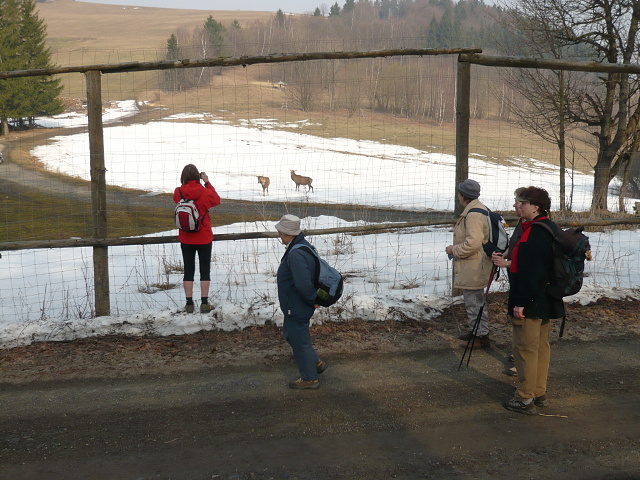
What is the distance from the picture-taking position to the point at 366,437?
171 inches

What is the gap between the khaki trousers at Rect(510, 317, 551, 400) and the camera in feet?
15.9

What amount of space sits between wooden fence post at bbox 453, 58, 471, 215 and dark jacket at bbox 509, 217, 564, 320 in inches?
107

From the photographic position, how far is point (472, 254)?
19.8ft

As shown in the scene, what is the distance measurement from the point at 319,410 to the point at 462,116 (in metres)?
4.35

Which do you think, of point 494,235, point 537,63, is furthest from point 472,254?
point 537,63

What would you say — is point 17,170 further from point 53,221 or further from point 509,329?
point 509,329

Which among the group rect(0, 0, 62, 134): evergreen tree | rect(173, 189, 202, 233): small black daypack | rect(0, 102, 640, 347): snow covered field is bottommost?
rect(0, 102, 640, 347): snow covered field

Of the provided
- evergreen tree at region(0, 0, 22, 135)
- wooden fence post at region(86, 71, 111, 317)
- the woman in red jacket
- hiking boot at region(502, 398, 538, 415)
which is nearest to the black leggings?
the woman in red jacket

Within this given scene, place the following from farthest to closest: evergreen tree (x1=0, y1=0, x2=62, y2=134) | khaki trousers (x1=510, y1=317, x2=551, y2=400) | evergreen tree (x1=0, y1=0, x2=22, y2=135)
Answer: evergreen tree (x1=0, y1=0, x2=62, y2=134) < evergreen tree (x1=0, y1=0, x2=22, y2=135) < khaki trousers (x1=510, y1=317, x2=551, y2=400)

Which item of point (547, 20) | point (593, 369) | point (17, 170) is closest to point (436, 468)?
point (593, 369)

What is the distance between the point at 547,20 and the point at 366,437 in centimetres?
1649

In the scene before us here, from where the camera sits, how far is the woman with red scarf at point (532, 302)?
4.66 meters

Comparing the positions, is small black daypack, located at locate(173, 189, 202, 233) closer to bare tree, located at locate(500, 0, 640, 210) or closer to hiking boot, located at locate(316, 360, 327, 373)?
hiking boot, located at locate(316, 360, 327, 373)

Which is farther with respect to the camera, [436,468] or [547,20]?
[547,20]
